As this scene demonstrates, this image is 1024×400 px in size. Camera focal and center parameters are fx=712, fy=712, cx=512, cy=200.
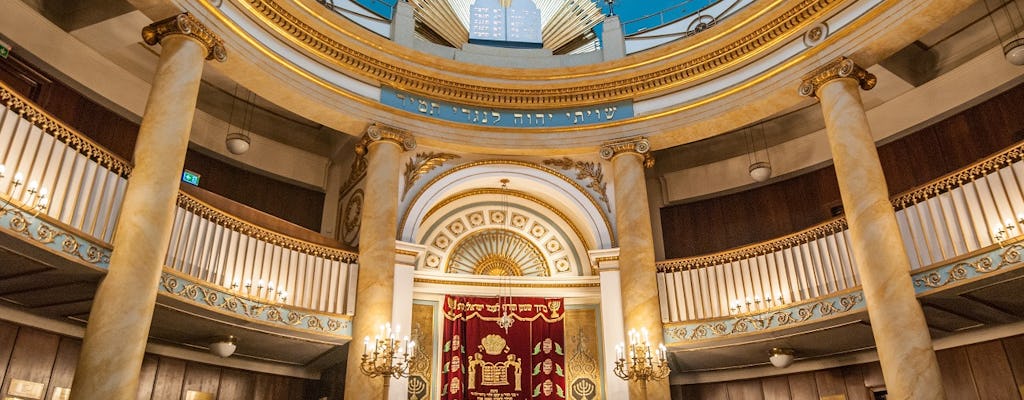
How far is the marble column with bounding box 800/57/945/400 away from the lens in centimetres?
799

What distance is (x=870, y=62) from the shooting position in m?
9.91

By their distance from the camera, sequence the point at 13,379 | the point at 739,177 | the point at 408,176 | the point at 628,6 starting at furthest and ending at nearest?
the point at 628,6, the point at 739,177, the point at 408,176, the point at 13,379

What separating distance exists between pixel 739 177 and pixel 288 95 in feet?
27.6

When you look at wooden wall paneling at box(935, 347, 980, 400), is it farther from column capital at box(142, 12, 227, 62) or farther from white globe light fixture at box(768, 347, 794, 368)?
column capital at box(142, 12, 227, 62)

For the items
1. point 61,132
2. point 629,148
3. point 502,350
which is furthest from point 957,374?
point 61,132

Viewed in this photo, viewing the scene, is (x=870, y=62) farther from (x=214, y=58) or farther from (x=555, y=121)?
(x=214, y=58)

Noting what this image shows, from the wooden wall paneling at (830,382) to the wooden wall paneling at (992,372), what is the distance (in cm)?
196

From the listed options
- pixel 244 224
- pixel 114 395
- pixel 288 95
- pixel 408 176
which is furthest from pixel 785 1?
pixel 114 395

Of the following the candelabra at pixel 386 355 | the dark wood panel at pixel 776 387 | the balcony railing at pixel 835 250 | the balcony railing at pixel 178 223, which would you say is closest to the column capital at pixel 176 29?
the balcony railing at pixel 178 223

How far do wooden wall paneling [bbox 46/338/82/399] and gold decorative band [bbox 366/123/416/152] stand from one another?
15.5 feet

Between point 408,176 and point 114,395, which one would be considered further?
point 408,176

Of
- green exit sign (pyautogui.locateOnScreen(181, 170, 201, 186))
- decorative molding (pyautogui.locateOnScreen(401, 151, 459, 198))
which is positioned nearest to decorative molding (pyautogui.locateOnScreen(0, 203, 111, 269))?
green exit sign (pyautogui.locateOnScreen(181, 170, 201, 186))

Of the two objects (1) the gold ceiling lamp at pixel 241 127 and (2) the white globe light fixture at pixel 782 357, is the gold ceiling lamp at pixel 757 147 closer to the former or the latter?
(2) the white globe light fixture at pixel 782 357

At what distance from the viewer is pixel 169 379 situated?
1035 cm
